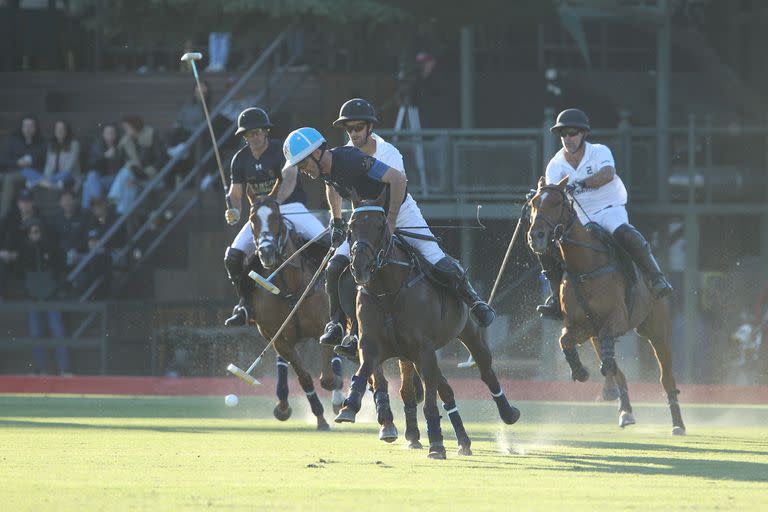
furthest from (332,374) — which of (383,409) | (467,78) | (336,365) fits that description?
(467,78)

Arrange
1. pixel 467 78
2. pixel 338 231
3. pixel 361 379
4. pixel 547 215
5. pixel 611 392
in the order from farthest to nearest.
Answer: pixel 467 78 < pixel 611 392 < pixel 547 215 < pixel 338 231 < pixel 361 379

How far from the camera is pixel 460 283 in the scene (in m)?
11.9

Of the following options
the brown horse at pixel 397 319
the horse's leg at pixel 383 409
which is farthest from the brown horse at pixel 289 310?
the brown horse at pixel 397 319

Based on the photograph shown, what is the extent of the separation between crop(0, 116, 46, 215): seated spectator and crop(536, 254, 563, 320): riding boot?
10.6m

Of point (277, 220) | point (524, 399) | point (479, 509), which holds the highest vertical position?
point (277, 220)

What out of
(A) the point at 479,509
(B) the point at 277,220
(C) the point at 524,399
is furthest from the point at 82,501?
(C) the point at 524,399

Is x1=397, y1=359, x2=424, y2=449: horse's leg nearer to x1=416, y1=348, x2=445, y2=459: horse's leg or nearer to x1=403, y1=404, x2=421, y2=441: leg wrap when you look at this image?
x1=403, y1=404, x2=421, y2=441: leg wrap

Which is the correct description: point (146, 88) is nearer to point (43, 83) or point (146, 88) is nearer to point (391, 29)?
point (43, 83)

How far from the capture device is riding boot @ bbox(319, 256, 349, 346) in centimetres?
1228

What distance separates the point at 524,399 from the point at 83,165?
23.3 feet

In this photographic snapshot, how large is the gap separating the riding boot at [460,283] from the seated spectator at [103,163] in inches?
458

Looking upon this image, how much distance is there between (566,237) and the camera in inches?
563

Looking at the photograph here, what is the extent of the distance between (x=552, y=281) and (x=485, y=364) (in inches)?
88.3

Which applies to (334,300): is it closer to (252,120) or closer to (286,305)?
(286,305)
